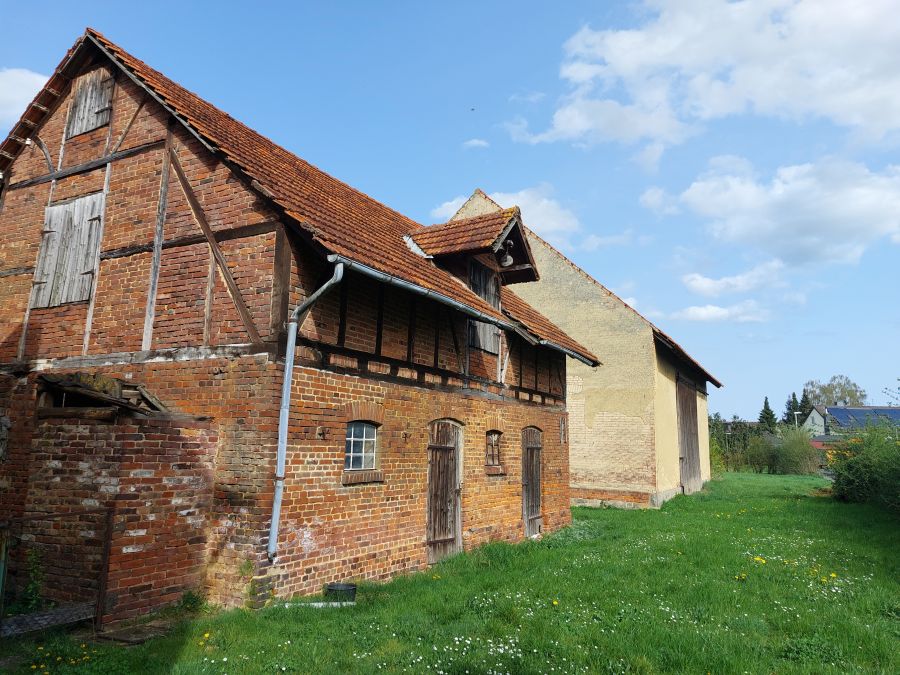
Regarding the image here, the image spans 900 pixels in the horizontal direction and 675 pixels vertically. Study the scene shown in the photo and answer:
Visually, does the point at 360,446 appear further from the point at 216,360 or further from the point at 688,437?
the point at 688,437

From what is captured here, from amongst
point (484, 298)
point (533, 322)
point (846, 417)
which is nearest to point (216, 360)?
point (484, 298)

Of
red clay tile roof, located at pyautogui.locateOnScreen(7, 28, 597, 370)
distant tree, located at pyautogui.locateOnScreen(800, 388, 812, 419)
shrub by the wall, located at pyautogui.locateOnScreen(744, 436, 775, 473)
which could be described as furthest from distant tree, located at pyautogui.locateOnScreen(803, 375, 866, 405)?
red clay tile roof, located at pyautogui.locateOnScreen(7, 28, 597, 370)

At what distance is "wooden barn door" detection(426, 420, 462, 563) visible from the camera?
9.90m

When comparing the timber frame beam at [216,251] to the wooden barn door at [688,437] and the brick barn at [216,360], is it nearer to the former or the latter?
the brick barn at [216,360]

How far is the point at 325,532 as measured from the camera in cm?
771

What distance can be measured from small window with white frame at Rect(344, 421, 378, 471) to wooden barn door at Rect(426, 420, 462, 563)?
1438 millimetres

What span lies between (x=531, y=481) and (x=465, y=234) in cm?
577

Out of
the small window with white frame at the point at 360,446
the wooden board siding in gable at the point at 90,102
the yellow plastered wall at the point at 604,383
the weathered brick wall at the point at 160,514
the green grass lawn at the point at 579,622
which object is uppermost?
the wooden board siding in gable at the point at 90,102

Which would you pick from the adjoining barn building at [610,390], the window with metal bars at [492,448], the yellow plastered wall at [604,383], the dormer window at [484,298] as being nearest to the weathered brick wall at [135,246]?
the dormer window at [484,298]

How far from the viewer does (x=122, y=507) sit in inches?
247

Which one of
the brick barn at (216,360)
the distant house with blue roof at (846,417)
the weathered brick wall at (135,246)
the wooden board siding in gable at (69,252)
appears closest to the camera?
the brick barn at (216,360)

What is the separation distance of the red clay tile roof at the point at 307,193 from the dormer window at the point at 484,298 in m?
0.60

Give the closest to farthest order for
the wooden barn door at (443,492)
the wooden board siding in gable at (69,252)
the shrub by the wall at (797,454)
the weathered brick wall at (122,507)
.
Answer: the weathered brick wall at (122,507) → the wooden board siding in gable at (69,252) → the wooden barn door at (443,492) → the shrub by the wall at (797,454)

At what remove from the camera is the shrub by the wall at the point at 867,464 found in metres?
16.7
